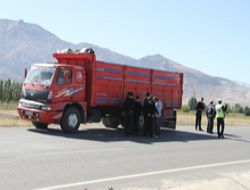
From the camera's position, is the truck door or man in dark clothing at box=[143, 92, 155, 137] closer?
the truck door

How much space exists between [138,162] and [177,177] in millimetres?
2072

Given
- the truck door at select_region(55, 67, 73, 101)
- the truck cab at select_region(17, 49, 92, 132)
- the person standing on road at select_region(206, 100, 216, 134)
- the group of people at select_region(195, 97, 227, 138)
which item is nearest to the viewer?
the truck cab at select_region(17, 49, 92, 132)

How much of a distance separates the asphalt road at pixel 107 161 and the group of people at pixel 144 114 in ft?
4.46

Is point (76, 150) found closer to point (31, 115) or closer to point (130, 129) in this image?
point (31, 115)

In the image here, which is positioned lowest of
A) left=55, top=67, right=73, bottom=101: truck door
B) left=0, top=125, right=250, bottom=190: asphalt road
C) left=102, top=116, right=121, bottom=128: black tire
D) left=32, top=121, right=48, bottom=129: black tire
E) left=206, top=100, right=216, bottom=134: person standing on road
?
left=0, top=125, right=250, bottom=190: asphalt road

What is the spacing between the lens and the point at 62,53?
2188 centimetres

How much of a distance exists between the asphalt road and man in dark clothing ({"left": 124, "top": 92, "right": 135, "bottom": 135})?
45.4 inches

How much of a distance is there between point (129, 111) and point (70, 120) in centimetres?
256

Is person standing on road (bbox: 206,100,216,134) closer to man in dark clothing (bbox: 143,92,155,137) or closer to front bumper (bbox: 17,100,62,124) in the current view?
man in dark clothing (bbox: 143,92,155,137)

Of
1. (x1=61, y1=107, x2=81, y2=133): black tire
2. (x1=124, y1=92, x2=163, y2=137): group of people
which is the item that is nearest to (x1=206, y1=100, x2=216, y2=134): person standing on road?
(x1=124, y1=92, x2=163, y2=137): group of people

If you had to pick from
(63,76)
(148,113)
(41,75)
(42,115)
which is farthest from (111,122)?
(42,115)

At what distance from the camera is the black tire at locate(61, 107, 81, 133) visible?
19844mm

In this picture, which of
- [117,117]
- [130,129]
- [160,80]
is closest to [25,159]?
[130,129]

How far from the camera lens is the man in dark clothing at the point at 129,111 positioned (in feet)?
69.0
